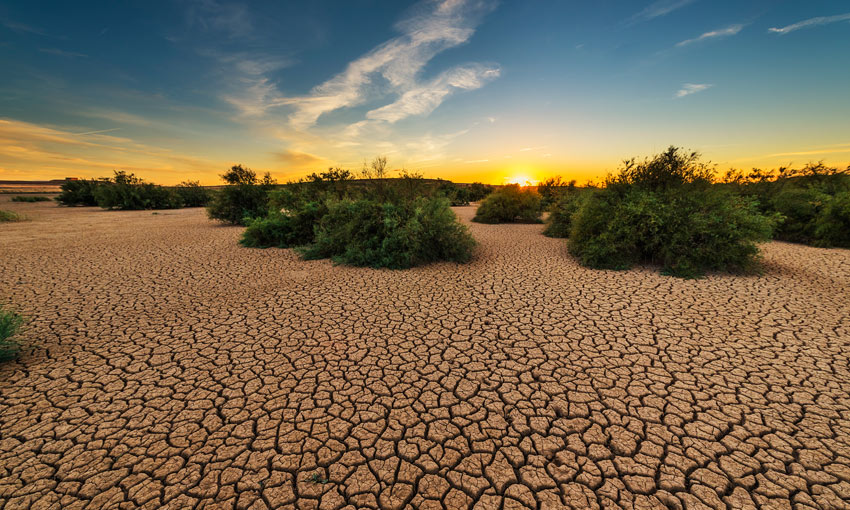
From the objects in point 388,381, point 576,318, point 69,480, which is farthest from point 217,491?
point 576,318

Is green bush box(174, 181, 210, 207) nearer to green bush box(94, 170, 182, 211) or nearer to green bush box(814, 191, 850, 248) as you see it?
green bush box(94, 170, 182, 211)

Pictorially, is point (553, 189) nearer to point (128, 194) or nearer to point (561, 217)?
point (561, 217)

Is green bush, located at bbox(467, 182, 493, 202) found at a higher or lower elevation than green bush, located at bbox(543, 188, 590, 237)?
higher

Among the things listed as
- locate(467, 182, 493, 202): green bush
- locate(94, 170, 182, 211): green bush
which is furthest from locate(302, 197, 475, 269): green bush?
locate(467, 182, 493, 202): green bush

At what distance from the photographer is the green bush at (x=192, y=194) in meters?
26.8

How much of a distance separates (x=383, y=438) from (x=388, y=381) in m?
0.76

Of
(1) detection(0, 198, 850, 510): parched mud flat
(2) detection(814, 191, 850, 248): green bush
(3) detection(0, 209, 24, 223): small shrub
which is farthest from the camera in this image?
(3) detection(0, 209, 24, 223): small shrub

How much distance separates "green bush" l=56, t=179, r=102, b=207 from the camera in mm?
25202

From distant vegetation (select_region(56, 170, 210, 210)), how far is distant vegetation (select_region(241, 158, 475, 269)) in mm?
20248

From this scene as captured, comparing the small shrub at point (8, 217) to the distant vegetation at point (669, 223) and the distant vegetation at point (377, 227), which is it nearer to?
the distant vegetation at point (377, 227)

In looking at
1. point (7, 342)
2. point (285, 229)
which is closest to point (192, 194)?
point (285, 229)

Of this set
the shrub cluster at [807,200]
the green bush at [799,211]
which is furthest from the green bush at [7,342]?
the green bush at [799,211]

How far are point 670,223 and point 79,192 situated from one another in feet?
127

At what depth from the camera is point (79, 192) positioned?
25.2m
